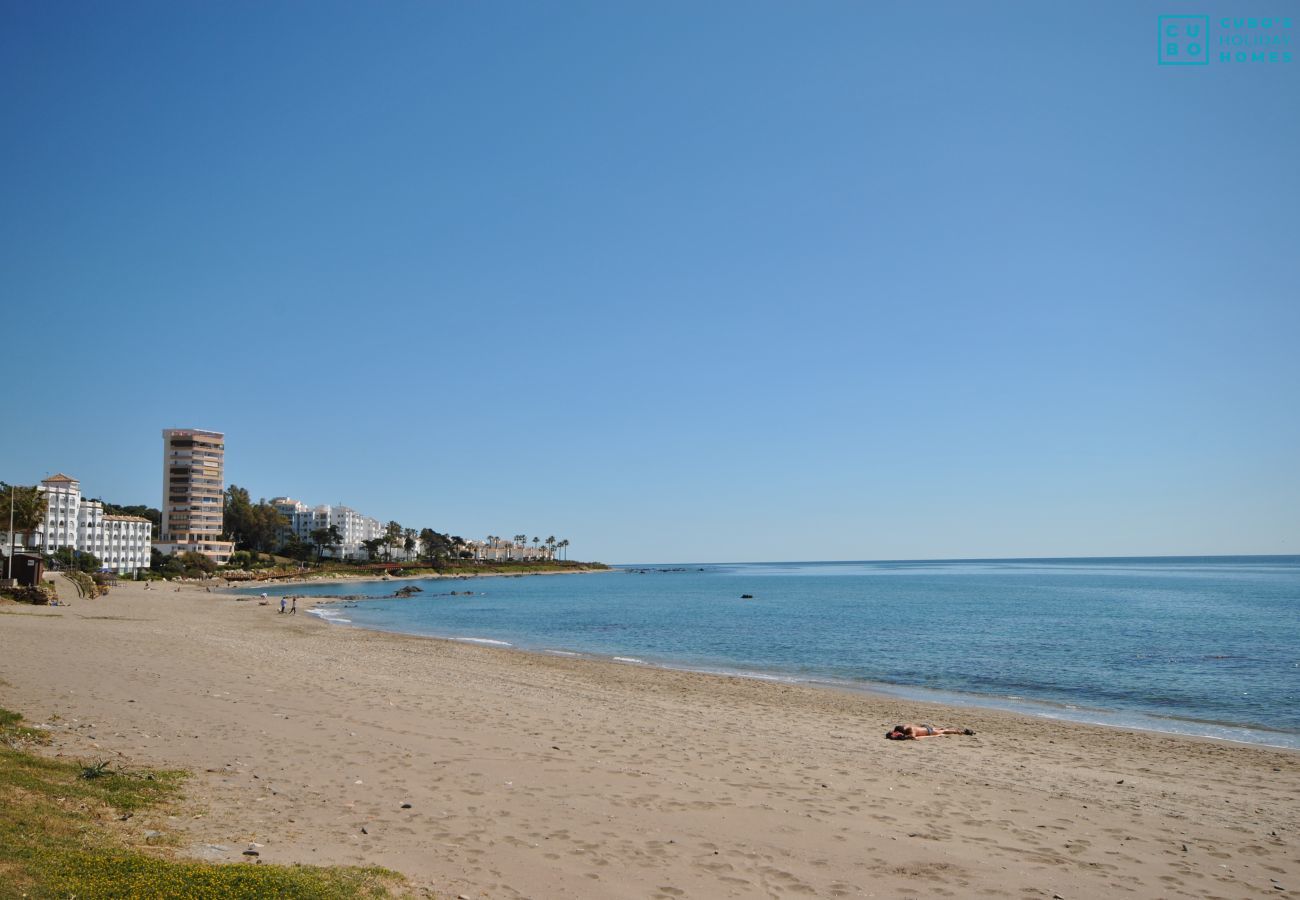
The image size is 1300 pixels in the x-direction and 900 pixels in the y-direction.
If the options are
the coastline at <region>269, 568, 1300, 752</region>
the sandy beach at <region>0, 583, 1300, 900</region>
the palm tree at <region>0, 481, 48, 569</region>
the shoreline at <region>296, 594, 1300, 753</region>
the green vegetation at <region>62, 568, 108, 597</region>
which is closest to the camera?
the sandy beach at <region>0, 583, 1300, 900</region>

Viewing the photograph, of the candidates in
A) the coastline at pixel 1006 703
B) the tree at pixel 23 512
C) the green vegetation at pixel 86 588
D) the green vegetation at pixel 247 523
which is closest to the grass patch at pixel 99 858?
the coastline at pixel 1006 703

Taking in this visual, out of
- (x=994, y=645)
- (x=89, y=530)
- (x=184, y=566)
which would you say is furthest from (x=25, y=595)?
(x=89, y=530)

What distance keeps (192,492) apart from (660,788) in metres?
175

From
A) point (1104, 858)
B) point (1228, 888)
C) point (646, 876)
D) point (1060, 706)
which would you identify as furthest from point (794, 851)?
point (1060, 706)

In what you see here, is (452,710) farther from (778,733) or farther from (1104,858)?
(1104,858)

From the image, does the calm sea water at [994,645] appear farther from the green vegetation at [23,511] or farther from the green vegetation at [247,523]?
the green vegetation at [247,523]

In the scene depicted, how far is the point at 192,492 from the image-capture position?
15950cm

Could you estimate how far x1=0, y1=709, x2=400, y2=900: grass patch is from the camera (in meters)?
5.73

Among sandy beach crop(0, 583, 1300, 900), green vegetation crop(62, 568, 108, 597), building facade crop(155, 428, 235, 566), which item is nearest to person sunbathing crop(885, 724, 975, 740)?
sandy beach crop(0, 583, 1300, 900)

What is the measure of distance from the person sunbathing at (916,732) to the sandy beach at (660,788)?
0.33m

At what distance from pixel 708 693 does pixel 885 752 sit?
9.21m

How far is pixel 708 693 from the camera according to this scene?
78.8ft

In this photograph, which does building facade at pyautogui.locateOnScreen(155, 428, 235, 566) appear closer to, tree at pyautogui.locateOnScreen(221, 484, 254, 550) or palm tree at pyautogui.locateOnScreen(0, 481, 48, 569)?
tree at pyautogui.locateOnScreen(221, 484, 254, 550)

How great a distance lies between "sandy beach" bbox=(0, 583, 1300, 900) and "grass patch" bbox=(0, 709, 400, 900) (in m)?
0.64
